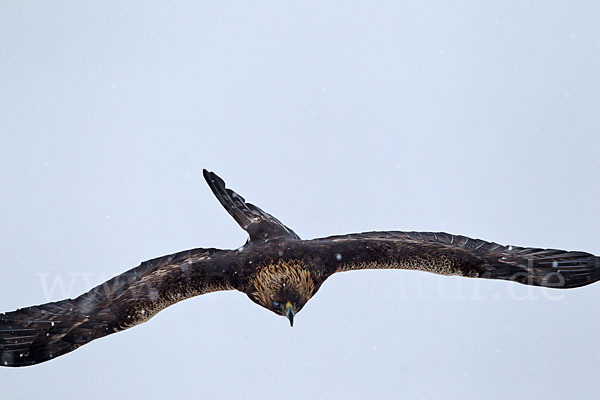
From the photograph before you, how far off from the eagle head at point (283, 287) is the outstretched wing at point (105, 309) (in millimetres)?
429

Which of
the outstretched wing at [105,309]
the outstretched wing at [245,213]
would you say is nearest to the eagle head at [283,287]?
the outstretched wing at [105,309]

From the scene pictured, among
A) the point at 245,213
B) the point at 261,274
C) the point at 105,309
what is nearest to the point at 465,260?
the point at 261,274

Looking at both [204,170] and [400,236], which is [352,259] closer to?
[400,236]

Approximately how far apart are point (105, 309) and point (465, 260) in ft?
14.3

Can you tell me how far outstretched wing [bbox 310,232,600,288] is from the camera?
26.7 ft

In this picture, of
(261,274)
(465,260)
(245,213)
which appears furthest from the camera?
(245,213)

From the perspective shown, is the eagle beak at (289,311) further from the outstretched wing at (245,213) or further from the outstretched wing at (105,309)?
the outstretched wing at (245,213)

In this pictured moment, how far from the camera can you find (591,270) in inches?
317

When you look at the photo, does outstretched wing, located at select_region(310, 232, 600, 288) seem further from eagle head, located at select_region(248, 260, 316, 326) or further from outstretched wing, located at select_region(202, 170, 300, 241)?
outstretched wing, located at select_region(202, 170, 300, 241)

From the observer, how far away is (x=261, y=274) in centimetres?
777

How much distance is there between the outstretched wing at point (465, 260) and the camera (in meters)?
8.13

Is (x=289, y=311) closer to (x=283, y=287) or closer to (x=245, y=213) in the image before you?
(x=283, y=287)

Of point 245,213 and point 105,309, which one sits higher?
point 245,213

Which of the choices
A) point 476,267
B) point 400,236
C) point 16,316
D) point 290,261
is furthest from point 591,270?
point 16,316
